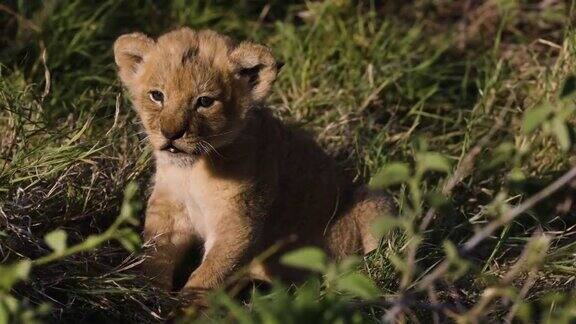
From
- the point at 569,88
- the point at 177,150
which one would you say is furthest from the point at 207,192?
the point at 569,88

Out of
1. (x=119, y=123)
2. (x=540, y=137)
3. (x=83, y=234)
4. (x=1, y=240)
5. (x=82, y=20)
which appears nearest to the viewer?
(x=1, y=240)

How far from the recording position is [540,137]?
7.17m

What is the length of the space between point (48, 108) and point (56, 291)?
1.82 metres

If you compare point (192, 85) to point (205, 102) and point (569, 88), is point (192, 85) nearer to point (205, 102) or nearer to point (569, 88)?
point (205, 102)

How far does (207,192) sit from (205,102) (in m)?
0.52

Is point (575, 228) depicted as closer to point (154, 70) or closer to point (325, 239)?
point (325, 239)

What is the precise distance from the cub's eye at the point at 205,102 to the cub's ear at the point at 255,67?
0.98 ft

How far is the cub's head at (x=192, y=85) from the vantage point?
5.21 metres

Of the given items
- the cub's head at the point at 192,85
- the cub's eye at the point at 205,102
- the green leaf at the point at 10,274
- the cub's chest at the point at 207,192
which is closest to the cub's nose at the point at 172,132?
the cub's head at the point at 192,85

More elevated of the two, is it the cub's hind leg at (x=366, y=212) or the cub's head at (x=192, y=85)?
the cub's head at (x=192, y=85)

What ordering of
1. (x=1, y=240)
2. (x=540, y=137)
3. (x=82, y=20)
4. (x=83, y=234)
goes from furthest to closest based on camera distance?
(x=82, y=20) < (x=540, y=137) < (x=83, y=234) < (x=1, y=240)

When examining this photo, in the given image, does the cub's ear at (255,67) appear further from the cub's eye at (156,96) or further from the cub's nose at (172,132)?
the cub's nose at (172,132)

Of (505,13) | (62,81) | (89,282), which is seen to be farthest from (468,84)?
(89,282)

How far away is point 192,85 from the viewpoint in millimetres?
5273
